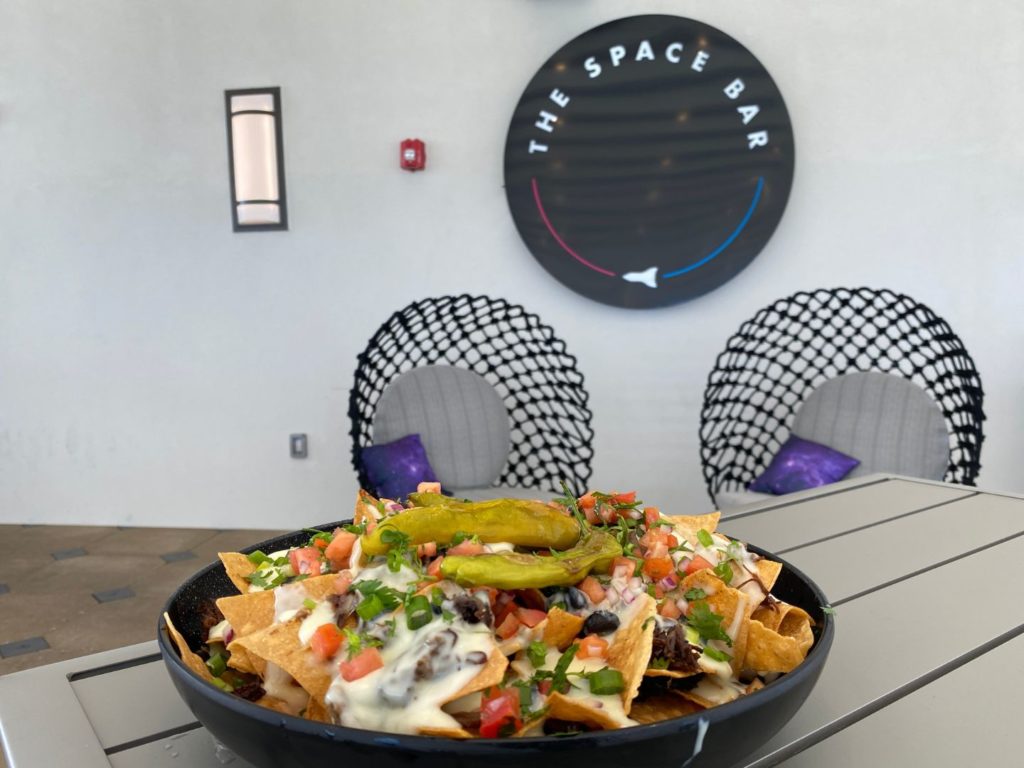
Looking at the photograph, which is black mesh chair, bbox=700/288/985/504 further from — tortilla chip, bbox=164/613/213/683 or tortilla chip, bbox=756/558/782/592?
tortilla chip, bbox=164/613/213/683

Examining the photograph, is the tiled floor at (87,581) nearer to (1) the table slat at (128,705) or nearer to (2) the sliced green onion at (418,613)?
(1) the table slat at (128,705)

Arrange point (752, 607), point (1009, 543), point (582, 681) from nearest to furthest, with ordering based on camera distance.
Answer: point (582, 681) < point (752, 607) < point (1009, 543)

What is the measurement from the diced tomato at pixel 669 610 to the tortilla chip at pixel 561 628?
11 cm

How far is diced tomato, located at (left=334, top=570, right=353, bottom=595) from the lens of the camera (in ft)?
2.40

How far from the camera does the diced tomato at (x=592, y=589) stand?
0.73m

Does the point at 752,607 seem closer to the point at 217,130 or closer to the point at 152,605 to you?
the point at 152,605

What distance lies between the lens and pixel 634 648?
65cm

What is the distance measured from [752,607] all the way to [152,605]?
2.73m

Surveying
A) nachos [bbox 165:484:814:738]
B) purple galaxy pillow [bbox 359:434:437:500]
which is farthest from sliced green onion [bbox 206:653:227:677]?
purple galaxy pillow [bbox 359:434:437:500]

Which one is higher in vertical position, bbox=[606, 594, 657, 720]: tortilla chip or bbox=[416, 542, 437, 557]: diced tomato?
bbox=[416, 542, 437, 557]: diced tomato

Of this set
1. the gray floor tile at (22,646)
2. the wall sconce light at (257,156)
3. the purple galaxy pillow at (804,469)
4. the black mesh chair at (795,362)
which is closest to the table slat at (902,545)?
the purple galaxy pillow at (804,469)

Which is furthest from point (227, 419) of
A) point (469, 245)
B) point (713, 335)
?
point (713, 335)

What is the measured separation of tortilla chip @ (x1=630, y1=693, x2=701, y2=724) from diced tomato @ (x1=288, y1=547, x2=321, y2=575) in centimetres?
33

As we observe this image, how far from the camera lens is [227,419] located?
155 inches
